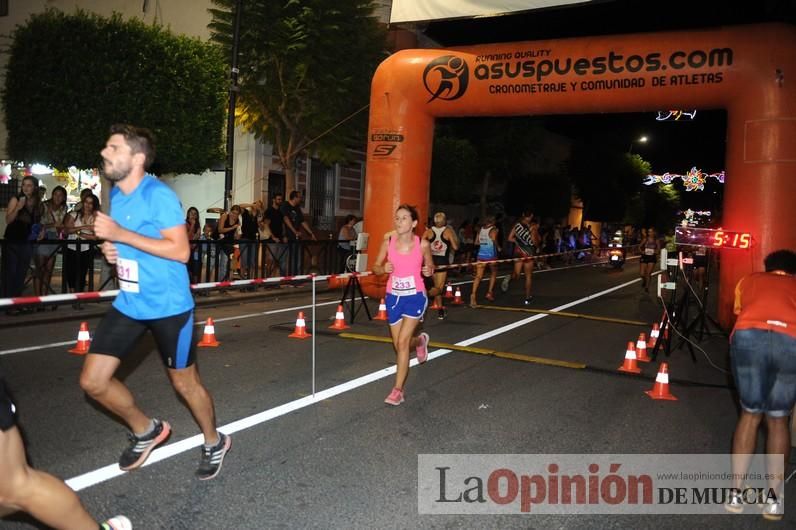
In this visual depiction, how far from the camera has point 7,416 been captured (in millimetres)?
2543

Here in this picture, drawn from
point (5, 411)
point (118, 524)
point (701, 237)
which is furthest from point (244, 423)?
point (701, 237)

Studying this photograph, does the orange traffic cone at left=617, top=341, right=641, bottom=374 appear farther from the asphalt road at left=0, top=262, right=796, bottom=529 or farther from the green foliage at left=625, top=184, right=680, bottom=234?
the green foliage at left=625, top=184, right=680, bottom=234

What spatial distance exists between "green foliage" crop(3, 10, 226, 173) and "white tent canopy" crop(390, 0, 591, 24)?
836cm

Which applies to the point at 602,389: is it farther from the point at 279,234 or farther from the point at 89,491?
the point at 279,234

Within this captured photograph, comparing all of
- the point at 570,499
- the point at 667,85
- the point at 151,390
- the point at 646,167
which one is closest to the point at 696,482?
the point at 570,499

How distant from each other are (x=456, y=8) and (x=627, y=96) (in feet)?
11.3

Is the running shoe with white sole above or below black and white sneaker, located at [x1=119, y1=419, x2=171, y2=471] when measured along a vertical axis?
below

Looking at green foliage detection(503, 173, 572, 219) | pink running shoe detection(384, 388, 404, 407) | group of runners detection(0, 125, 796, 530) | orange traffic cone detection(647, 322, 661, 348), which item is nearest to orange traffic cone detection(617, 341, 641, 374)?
orange traffic cone detection(647, 322, 661, 348)

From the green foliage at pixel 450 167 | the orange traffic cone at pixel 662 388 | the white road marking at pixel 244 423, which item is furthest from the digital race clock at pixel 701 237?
the green foliage at pixel 450 167

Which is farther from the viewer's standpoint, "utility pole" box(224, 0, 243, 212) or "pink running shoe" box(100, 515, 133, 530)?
"utility pole" box(224, 0, 243, 212)

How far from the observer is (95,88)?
18.0m

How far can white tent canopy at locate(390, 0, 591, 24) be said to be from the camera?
11688 mm

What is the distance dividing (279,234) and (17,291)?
5739 mm

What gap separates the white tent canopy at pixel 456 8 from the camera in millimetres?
11688
